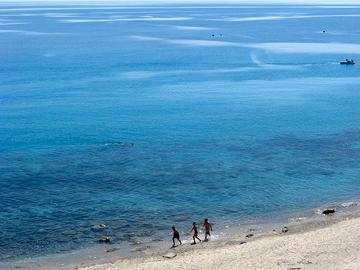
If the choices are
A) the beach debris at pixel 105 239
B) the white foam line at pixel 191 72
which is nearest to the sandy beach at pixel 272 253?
the beach debris at pixel 105 239

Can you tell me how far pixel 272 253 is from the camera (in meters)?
35.1

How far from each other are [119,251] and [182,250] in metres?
4.16

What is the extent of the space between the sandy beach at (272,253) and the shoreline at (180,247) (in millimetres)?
87

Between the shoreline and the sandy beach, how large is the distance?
3.4 inches

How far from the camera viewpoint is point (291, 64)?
12244cm

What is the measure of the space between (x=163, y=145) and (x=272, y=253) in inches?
1193

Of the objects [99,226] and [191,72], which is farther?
[191,72]

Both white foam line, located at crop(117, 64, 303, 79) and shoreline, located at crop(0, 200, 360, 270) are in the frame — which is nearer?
shoreline, located at crop(0, 200, 360, 270)

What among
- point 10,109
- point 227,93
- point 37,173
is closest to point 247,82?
point 227,93

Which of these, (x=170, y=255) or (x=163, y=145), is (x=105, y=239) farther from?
(x=163, y=145)

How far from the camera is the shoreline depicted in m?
36.8

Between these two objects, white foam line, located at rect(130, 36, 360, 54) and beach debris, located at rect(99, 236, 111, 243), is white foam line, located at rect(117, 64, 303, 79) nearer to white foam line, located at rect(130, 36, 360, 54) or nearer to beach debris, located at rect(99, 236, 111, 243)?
white foam line, located at rect(130, 36, 360, 54)

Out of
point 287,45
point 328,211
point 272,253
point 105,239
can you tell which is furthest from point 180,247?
point 287,45

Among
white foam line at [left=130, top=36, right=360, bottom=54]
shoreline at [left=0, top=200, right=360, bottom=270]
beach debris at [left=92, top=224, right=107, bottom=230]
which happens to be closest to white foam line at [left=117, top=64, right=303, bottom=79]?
white foam line at [left=130, top=36, right=360, bottom=54]
